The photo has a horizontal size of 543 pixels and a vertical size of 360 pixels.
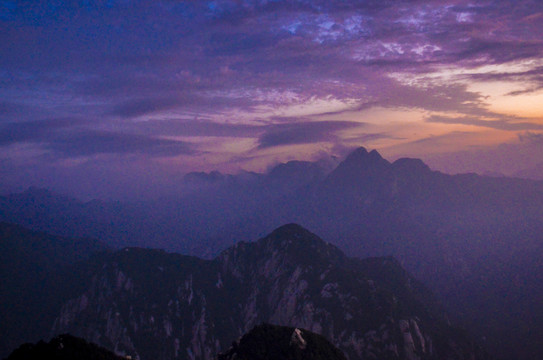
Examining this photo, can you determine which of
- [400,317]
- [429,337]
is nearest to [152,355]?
[400,317]

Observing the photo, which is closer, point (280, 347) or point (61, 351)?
point (61, 351)

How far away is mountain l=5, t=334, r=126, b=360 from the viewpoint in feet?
259

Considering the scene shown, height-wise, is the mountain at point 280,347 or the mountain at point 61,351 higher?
the mountain at point 61,351

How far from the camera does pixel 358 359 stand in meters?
173

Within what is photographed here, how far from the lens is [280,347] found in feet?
351

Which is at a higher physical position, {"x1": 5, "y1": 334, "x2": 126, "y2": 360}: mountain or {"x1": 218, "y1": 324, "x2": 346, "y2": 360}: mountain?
{"x1": 5, "y1": 334, "x2": 126, "y2": 360}: mountain

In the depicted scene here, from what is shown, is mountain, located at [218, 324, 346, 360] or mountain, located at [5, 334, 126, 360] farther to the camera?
mountain, located at [218, 324, 346, 360]

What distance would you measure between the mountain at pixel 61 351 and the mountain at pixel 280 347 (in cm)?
3915

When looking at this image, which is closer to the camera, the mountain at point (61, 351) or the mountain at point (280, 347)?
the mountain at point (61, 351)

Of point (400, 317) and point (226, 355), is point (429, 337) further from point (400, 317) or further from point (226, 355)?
point (226, 355)

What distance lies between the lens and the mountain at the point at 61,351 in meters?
79.1

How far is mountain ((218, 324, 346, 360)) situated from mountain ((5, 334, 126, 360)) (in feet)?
128

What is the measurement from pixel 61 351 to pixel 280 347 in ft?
208

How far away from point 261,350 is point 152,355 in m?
129
